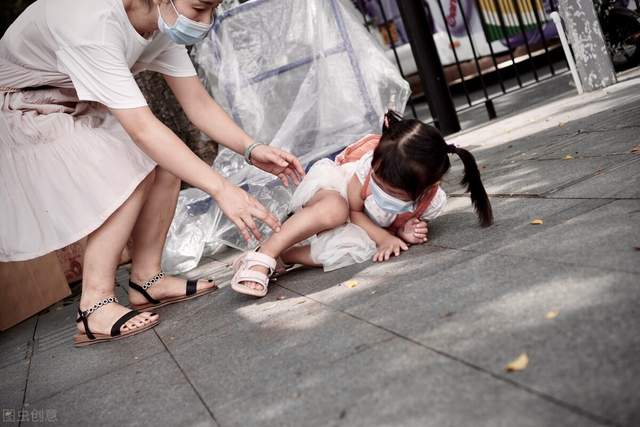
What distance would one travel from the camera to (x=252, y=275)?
2.74 metres

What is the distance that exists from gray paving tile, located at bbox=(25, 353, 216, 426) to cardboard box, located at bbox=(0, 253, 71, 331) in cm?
189

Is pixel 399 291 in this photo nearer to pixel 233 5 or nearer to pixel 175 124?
pixel 233 5

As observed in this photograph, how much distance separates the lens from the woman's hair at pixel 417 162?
103 inches

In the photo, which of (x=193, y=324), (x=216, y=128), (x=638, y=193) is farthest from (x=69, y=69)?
(x=638, y=193)

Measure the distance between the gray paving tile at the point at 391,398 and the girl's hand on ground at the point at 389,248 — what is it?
3.13 feet

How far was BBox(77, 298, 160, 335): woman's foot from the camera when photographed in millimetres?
2781

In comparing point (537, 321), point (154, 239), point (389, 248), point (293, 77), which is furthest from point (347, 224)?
point (293, 77)

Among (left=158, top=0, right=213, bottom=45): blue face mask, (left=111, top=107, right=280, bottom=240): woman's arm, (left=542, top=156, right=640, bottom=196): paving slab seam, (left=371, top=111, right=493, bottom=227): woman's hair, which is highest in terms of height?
(left=158, top=0, right=213, bottom=45): blue face mask

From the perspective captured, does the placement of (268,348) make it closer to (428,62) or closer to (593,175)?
(593,175)

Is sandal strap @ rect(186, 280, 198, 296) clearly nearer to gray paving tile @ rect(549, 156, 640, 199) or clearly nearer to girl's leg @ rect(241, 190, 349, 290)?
girl's leg @ rect(241, 190, 349, 290)

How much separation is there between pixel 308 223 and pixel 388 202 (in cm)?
36

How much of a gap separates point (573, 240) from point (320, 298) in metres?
0.91

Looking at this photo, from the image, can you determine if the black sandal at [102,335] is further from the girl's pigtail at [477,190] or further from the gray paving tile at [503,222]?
the girl's pigtail at [477,190]

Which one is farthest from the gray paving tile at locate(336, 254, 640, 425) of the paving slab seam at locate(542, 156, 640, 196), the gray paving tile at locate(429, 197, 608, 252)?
the paving slab seam at locate(542, 156, 640, 196)
